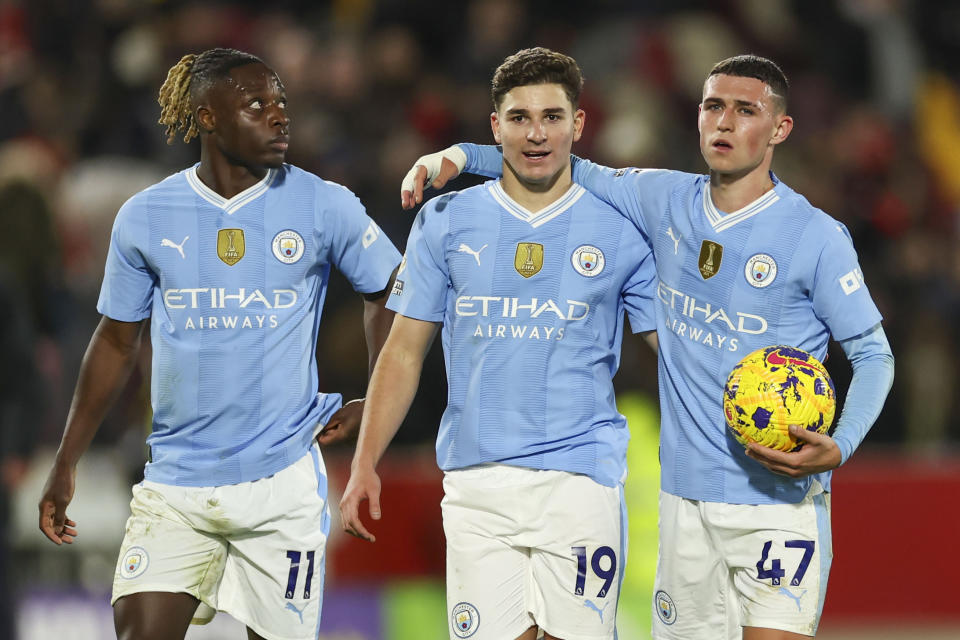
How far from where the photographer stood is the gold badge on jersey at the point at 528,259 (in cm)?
492

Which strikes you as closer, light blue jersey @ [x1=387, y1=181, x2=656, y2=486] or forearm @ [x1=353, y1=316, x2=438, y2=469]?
light blue jersey @ [x1=387, y1=181, x2=656, y2=486]

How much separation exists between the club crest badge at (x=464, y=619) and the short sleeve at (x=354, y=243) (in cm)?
119

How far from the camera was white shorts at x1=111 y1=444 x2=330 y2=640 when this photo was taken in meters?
4.80

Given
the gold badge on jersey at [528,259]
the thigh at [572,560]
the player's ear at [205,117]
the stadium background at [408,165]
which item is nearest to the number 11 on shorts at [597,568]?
the thigh at [572,560]

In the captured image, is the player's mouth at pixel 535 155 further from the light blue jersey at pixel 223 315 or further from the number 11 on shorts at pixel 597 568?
the number 11 on shorts at pixel 597 568

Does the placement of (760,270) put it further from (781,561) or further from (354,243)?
(354,243)

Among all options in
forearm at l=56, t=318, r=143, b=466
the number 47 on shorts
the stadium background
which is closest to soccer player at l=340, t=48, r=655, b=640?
the number 47 on shorts

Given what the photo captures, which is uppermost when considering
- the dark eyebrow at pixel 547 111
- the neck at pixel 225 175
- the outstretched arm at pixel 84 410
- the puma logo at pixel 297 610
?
the dark eyebrow at pixel 547 111

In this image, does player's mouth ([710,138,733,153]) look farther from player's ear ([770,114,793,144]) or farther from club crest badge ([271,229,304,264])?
club crest badge ([271,229,304,264])

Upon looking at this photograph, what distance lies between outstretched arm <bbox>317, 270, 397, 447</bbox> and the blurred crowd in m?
2.83

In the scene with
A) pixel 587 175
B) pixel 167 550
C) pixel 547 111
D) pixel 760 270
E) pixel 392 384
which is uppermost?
pixel 547 111

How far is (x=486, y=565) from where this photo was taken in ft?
15.8

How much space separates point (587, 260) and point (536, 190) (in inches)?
12.5

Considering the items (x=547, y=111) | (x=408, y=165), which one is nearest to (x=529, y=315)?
(x=547, y=111)
